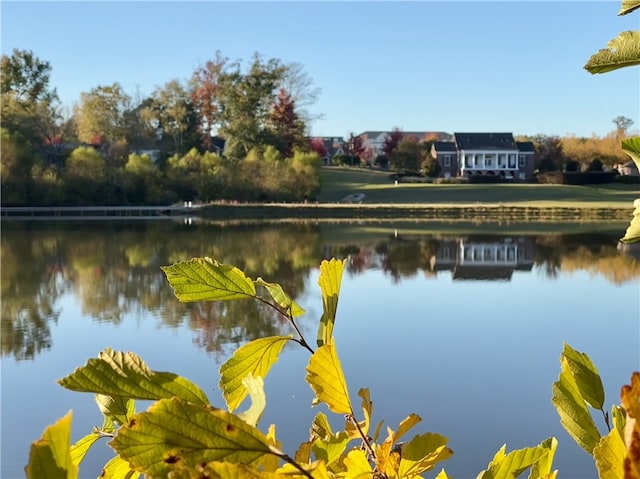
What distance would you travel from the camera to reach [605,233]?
86.4 feet

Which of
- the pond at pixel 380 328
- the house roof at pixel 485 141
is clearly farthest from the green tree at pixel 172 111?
the pond at pixel 380 328

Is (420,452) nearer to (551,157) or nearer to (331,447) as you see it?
(331,447)

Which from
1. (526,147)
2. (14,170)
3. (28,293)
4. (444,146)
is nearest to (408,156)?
(444,146)

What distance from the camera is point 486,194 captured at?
4350cm

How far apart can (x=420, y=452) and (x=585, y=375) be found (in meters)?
0.18

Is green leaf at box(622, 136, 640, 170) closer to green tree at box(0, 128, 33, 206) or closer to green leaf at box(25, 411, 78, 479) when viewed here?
green leaf at box(25, 411, 78, 479)

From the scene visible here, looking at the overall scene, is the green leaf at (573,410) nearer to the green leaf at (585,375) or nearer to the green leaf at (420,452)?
the green leaf at (585,375)

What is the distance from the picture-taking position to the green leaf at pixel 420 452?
66 cm

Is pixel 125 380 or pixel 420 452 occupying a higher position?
pixel 125 380

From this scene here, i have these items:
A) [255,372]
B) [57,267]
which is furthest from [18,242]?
[255,372]

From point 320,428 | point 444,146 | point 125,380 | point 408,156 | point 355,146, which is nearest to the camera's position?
point 125,380

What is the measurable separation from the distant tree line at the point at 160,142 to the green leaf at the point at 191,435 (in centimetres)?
3973

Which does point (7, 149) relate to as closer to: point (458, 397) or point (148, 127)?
point (148, 127)

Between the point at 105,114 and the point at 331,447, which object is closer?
the point at 331,447
